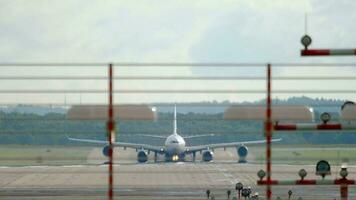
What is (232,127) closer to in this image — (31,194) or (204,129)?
(204,129)

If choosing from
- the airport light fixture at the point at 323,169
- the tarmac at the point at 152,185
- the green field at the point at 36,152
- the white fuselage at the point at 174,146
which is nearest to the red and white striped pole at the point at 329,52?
the airport light fixture at the point at 323,169

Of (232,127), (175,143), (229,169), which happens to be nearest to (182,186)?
(229,169)

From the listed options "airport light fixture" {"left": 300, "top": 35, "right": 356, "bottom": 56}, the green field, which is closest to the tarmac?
the green field

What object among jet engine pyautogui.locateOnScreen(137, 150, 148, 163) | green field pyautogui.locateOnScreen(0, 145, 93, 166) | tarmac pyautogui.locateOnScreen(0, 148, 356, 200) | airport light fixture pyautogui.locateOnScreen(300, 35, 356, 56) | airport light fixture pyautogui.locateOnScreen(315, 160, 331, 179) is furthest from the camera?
tarmac pyautogui.locateOnScreen(0, 148, 356, 200)

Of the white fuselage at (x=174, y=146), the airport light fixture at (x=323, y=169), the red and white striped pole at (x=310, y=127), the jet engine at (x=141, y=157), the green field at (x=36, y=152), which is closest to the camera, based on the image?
the red and white striped pole at (x=310, y=127)

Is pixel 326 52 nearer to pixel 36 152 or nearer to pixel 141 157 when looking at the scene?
pixel 36 152

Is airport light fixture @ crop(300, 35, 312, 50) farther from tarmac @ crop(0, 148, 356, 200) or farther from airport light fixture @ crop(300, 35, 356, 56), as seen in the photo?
tarmac @ crop(0, 148, 356, 200)

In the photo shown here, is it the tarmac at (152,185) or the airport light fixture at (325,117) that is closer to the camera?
the airport light fixture at (325,117)

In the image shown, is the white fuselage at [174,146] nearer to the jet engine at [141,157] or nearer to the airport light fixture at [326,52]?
the jet engine at [141,157]

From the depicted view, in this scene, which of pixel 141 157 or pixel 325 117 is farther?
pixel 141 157

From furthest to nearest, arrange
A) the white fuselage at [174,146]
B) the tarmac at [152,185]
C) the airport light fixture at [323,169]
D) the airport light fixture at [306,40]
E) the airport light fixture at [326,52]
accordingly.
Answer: the white fuselage at [174,146] < the tarmac at [152,185] < the airport light fixture at [323,169] < the airport light fixture at [326,52] < the airport light fixture at [306,40]

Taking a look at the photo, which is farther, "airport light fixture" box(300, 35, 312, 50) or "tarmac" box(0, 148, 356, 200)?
"tarmac" box(0, 148, 356, 200)

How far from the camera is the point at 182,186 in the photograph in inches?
1353

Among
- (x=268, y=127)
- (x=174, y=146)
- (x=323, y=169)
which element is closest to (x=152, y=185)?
(x=174, y=146)
